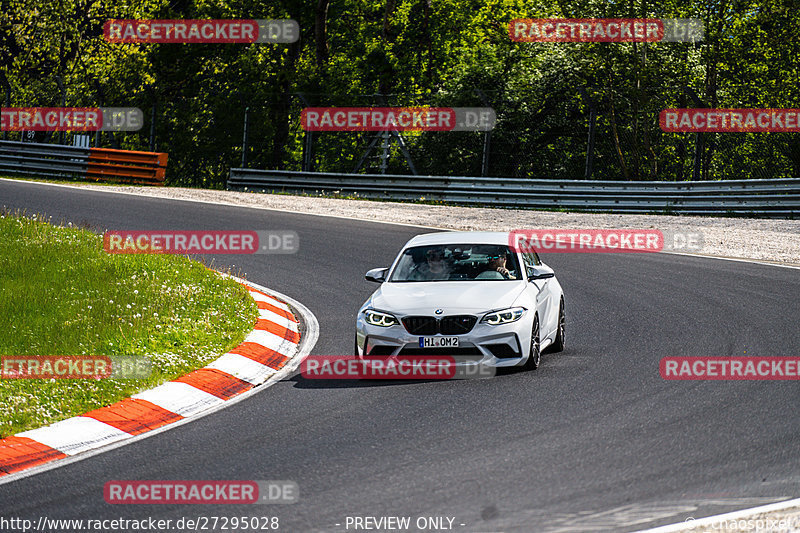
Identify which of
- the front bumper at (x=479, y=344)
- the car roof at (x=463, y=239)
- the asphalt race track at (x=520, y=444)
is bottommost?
the asphalt race track at (x=520, y=444)

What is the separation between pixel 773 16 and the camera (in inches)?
1192

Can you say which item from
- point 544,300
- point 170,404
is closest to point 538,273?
point 544,300

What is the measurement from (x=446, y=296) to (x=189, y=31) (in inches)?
1288

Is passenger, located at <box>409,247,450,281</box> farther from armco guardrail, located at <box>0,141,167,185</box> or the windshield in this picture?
armco guardrail, located at <box>0,141,167,185</box>

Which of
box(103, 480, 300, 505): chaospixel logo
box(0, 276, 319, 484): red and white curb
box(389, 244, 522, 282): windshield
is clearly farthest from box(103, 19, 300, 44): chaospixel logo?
box(103, 480, 300, 505): chaospixel logo

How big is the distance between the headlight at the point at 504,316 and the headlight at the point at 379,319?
0.85 metres

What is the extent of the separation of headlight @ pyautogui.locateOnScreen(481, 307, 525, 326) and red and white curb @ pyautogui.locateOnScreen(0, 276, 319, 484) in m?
2.05

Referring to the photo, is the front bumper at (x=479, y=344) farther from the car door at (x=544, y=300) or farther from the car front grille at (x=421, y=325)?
the car door at (x=544, y=300)

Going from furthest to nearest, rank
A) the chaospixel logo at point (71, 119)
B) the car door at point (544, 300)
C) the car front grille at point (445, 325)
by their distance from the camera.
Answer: the chaospixel logo at point (71, 119) → the car door at point (544, 300) → the car front grille at point (445, 325)

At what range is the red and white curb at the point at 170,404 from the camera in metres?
7.23

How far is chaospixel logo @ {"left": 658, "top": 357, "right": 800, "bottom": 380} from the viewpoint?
9398mm

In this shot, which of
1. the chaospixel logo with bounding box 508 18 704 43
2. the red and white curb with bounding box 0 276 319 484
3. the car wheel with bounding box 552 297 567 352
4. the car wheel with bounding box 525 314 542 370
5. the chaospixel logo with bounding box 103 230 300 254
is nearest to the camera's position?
the red and white curb with bounding box 0 276 319 484

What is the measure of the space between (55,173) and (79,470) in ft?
84.7

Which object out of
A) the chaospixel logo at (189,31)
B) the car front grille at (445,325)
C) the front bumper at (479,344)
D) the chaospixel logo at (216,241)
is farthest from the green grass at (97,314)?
the chaospixel logo at (189,31)
